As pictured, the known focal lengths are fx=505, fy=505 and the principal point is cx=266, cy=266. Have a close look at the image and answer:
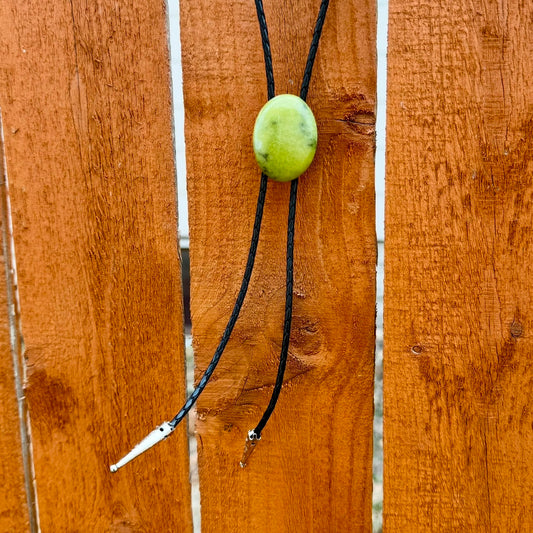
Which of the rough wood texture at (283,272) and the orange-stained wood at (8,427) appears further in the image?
the orange-stained wood at (8,427)

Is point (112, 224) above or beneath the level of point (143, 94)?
beneath

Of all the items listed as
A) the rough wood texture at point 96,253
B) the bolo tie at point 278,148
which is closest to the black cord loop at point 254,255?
the bolo tie at point 278,148

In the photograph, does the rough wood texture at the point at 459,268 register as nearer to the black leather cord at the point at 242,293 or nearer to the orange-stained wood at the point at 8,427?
the black leather cord at the point at 242,293

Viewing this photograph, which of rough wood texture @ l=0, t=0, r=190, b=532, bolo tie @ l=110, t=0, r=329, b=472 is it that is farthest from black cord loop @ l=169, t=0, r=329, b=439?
rough wood texture @ l=0, t=0, r=190, b=532

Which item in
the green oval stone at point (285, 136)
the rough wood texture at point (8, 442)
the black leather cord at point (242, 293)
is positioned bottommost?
the rough wood texture at point (8, 442)

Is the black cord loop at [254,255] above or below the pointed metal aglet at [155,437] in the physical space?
above

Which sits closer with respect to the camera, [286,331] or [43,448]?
[286,331]

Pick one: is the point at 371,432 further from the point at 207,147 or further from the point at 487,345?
the point at 207,147

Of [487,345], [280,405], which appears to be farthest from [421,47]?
[280,405]

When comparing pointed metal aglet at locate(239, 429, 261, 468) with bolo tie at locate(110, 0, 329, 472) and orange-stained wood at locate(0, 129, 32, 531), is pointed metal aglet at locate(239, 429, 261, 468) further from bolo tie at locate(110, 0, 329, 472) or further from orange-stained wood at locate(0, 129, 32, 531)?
orange-stained wood at locate(0, 129, 32, 531)
